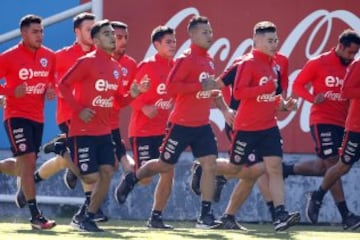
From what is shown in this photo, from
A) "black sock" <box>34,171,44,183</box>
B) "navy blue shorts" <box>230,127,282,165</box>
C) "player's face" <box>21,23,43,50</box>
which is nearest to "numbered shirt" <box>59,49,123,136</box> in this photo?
"player's face" <box>21,23,43,50</box>

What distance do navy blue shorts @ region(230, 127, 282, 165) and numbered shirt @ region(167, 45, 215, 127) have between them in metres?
0.42

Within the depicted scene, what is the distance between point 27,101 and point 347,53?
11.0 ft

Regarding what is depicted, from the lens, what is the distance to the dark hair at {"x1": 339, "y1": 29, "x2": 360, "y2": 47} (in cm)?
1652

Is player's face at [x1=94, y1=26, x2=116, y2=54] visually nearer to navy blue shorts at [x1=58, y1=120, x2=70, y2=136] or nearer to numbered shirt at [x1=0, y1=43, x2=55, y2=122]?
numbered shirt at [x1=0, y1=43, x2=55, y2=122]

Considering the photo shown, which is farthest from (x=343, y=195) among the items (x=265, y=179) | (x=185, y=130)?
(x=185, y=130)

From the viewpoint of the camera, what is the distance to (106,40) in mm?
15391

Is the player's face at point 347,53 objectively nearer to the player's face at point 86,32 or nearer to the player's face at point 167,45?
the player's face at point 167,45

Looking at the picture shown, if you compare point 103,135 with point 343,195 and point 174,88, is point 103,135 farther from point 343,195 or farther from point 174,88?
point 343,195

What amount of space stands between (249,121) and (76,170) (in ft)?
5.75

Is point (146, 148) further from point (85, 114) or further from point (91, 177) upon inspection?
point (85, 114)

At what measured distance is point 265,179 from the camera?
1664cm

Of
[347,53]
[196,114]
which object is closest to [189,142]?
[196,114]

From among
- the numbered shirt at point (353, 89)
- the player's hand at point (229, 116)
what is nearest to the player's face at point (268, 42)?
the player's hand at point (229, 116)

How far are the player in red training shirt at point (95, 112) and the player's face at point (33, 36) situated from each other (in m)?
0.61
